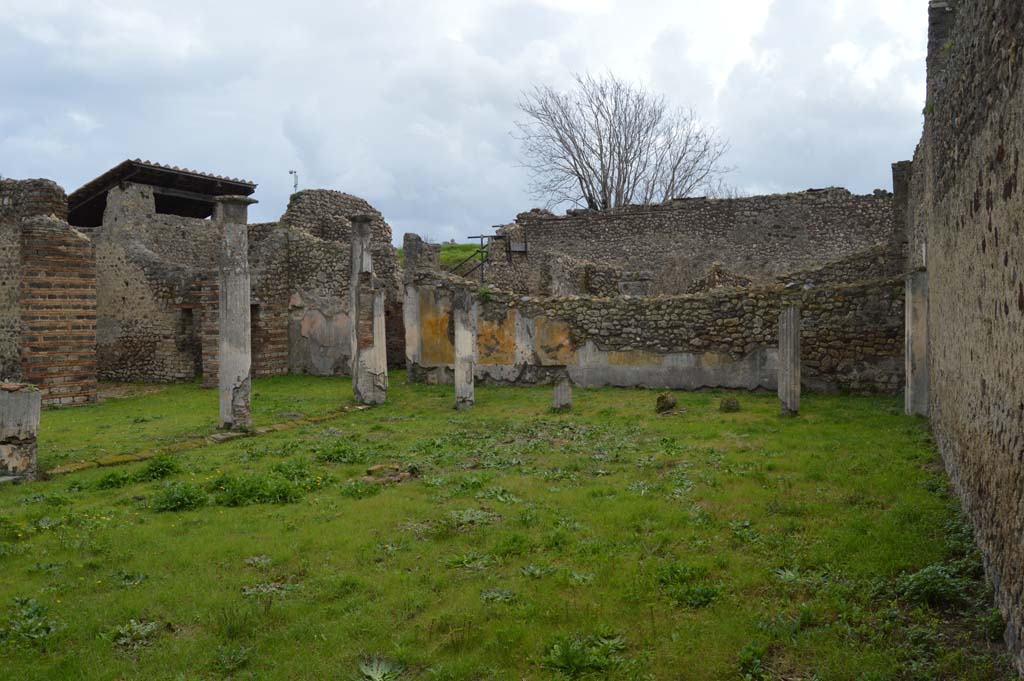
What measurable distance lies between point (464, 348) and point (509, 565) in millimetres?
8782

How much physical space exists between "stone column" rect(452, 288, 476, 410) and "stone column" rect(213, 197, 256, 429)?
3675 mm

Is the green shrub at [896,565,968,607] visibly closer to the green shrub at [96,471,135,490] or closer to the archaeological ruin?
the archaeological ruin

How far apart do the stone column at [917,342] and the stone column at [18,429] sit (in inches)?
411

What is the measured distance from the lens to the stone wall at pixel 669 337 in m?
12.4

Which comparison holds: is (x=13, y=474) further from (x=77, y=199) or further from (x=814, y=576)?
(x=77, y=199)

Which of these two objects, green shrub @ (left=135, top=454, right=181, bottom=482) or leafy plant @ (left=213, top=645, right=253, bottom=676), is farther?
green shrub @ (left=135, top=454, right=181, bottom=482)

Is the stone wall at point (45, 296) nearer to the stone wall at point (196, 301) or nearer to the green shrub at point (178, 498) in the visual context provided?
the stone wall at point (196, 301)

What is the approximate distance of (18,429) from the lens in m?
7.90

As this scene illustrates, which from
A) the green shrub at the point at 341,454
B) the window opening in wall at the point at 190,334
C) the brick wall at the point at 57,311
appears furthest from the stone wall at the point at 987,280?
the window opening in wall at the point at 190,334

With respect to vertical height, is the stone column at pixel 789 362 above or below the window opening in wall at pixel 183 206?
below

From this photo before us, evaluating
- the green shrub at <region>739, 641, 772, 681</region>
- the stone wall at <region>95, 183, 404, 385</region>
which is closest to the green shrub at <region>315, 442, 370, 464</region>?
the green shrub at <region>739, 641, 772, 681</region>

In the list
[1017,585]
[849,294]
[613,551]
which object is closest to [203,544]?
[613,551]

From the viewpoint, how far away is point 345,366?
19.0 metres

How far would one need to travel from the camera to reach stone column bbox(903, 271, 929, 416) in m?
9.81
